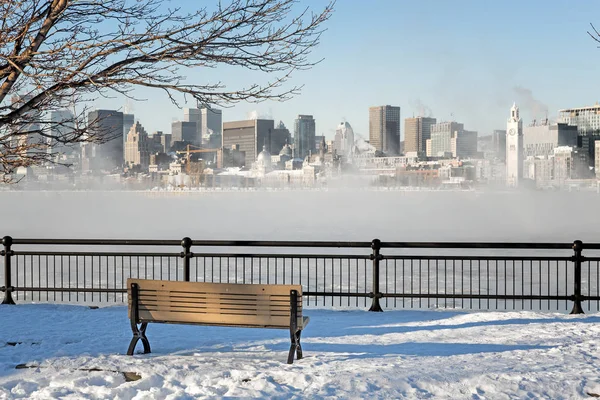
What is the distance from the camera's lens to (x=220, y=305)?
805 cm

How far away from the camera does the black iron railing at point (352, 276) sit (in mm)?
12102

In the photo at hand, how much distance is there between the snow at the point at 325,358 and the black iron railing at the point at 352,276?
97cm

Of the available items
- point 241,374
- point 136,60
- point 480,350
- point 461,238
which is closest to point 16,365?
point 241,374

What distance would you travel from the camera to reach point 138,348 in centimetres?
909

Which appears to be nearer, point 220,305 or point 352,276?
point 220,305

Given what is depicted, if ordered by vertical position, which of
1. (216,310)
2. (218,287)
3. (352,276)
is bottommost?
(352,276)

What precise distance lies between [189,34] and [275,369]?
4.80 m

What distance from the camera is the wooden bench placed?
792cm

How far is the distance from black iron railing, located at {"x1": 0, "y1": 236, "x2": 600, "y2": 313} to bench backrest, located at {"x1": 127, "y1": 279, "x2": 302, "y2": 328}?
2.80 metres

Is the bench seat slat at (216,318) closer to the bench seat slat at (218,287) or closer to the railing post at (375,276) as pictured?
the bench seat slat at (218,287)

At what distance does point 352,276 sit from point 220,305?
876 inches

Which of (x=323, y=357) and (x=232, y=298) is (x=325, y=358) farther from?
(x=232, y=298)

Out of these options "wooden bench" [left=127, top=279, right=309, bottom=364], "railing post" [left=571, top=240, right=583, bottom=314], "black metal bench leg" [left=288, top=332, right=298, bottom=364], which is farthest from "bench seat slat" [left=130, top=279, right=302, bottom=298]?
"railing post" [left=571, top=240, right=583, bottom=314]

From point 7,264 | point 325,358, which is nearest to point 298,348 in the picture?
point 325,358
